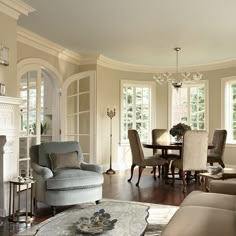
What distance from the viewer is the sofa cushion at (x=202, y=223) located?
1.96 metres

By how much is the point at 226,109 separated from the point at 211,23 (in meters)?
3.39

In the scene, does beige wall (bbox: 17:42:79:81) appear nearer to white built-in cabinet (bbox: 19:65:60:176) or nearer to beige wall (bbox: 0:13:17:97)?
white built-in cabinet (bbox: 19:65:60:176)

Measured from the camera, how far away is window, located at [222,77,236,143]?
7.63 meters

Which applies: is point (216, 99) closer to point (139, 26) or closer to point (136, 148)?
point (136, 148)

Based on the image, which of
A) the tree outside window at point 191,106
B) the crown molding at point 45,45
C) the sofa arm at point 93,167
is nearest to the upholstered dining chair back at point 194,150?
the sofa arm at point 93,167

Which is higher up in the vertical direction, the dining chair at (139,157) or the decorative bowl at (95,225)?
the dining chair at (139,157)

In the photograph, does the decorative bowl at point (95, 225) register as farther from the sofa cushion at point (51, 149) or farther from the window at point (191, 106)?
the window at point (191, 106)

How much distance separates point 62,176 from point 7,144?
788mm

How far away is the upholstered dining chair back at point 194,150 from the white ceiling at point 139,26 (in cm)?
176

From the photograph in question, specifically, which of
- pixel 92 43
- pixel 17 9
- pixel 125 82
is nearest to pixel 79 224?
pixel 17 9

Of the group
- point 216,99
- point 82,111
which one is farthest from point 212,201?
point 216,99

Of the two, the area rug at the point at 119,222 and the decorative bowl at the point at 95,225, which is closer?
the decorative bowl at the point at 95,225

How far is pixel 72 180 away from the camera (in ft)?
12.7

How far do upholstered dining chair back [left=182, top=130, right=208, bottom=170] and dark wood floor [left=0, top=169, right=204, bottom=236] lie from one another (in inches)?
18.0
